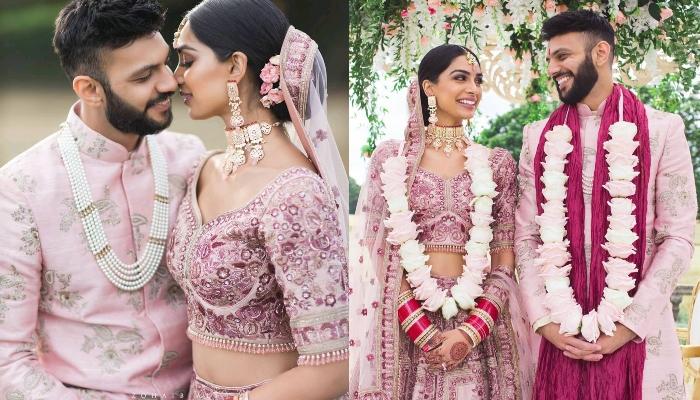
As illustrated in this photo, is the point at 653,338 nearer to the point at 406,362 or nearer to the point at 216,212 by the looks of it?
the point at 406,362

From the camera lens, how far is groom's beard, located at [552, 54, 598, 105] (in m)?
1.99

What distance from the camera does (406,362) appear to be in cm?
216

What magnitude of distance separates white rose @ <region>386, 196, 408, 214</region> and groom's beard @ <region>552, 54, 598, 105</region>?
1.66 ft

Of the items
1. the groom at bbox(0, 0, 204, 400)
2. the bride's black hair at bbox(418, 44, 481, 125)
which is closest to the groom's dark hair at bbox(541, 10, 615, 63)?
the bride's black hair at bbox(418, 44, 481, 125)

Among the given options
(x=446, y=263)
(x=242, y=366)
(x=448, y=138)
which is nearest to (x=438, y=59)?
(x=448, y=138)

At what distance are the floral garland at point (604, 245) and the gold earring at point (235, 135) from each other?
2.58 ft

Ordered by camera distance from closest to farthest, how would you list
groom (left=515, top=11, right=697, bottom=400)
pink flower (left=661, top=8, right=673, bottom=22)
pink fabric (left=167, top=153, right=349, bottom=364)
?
1. pink fabric (left=167, top=153, right=349, bottom=364)
2. groom (left=515, top=11, right=697, bottom=400)
3. pink flower (left=661, top=8, right=673, bottom=22)

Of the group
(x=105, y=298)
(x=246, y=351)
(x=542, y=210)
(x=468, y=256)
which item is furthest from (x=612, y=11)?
(x=105, y=298)

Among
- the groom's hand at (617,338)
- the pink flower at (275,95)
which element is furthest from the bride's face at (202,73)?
the groom's hand at (617,338)

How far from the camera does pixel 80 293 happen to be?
6.27 ft

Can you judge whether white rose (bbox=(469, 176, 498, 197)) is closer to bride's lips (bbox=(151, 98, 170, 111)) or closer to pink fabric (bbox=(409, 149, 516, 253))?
pink fabric (bbox=(409, 149, 516, 253))

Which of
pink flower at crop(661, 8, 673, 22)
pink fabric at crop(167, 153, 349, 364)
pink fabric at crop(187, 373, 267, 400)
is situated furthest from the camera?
pink flower at crop(661, 8, 673, 22)

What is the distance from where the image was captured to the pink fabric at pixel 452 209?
6.88ft

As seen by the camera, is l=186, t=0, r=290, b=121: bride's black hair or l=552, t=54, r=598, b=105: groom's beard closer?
l=186, t=0, r=290, b=121: bride's black hair
